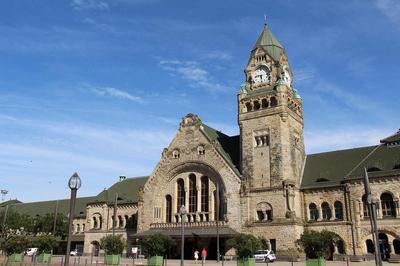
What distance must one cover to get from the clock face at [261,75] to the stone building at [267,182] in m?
0.16

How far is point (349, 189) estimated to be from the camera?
51281mm

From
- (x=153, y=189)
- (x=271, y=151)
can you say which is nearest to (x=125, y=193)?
(x=153, y=189)

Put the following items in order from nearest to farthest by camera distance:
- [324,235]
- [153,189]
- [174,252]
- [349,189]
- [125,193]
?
[324,235]
[349,189]
[174,252]
[153,189]
[125,193]

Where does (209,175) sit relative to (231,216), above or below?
above

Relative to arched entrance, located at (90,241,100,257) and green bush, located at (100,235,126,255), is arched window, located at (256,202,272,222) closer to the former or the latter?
green bush, located at (100,235,126,255)

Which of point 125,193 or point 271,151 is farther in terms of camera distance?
point 125,193

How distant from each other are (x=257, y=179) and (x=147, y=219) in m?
18.5

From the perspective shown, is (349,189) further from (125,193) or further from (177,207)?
(125,193)

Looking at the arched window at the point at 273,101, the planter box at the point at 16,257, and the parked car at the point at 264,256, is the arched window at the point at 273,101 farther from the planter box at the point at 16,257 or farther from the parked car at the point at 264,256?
the planter box at the point at 16,257

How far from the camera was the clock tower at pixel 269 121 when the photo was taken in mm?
55250

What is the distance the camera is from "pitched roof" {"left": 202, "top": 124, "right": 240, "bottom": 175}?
199ft

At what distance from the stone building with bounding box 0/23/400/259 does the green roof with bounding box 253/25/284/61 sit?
157 mm

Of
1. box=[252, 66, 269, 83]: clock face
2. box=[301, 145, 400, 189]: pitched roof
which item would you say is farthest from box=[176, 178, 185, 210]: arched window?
box=[252, 66, 269, 83]: clock face

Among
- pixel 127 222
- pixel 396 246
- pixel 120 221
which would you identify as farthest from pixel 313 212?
pixel 120 221
